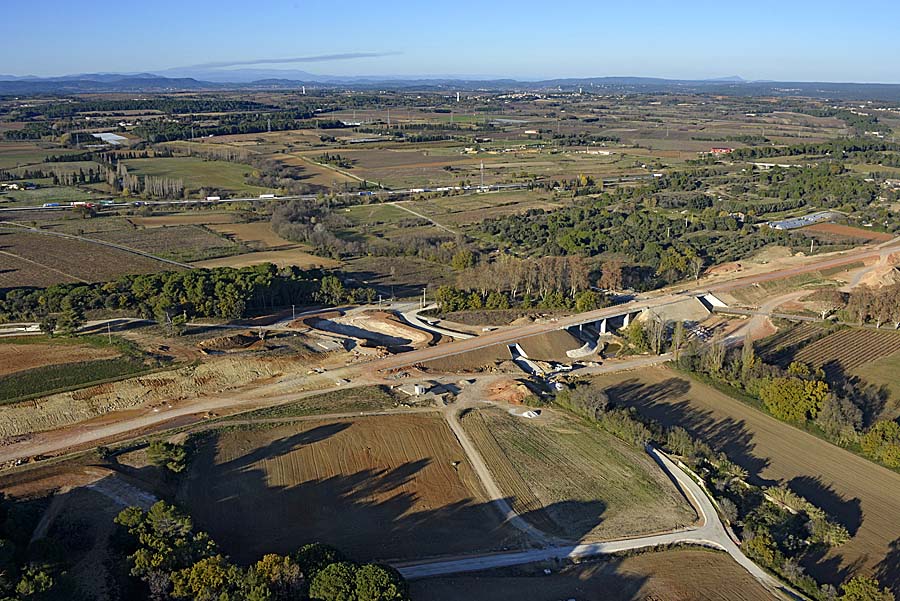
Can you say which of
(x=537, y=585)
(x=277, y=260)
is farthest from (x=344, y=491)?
(x=277, y=260)

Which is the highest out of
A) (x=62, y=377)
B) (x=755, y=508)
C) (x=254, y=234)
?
(x=254, y=234)

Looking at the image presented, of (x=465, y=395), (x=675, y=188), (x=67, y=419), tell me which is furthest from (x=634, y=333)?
(x=675, y=188)

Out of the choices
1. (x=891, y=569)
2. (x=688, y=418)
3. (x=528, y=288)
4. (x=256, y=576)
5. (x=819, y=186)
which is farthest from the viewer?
(x=819, y=186)

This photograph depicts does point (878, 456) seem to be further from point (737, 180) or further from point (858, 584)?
point (737, 180)

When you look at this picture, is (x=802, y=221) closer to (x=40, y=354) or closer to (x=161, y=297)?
(x=161, y=297)

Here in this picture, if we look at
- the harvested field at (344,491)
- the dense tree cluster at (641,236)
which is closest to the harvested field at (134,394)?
the harvested field at (344,491)

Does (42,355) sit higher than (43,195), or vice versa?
(43,195)

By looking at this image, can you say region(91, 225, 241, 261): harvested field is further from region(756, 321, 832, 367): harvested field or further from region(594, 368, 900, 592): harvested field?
region(756, 321, 832, 367): harvested field
